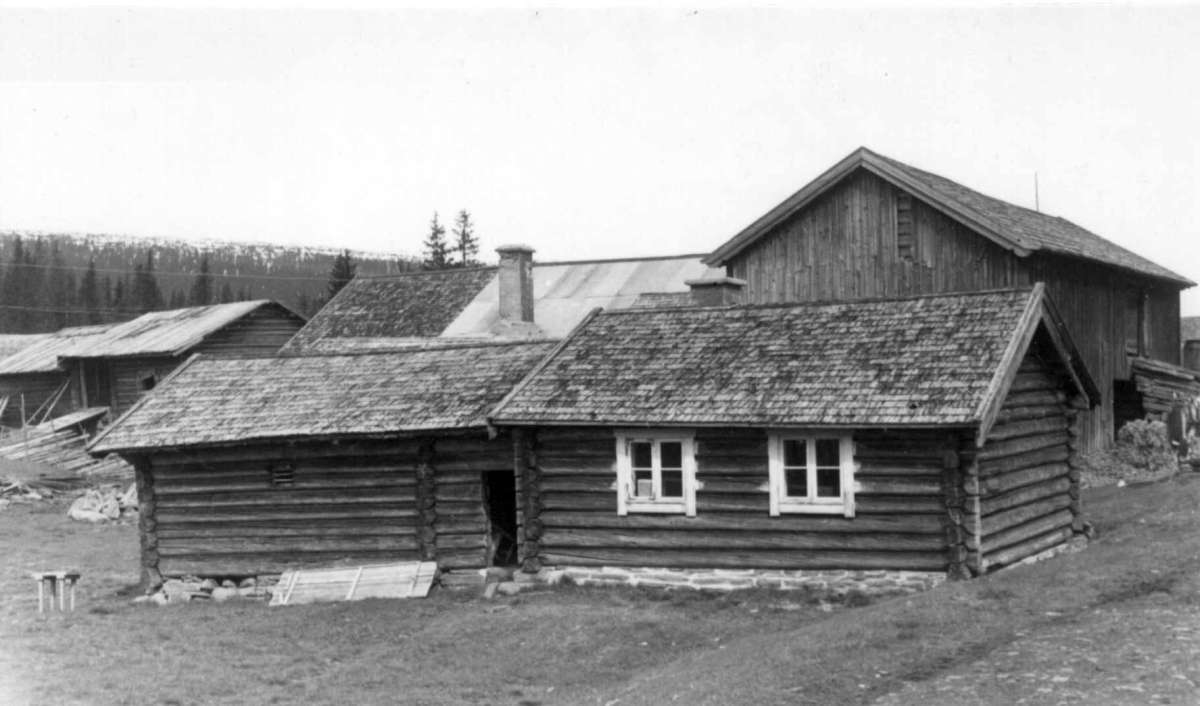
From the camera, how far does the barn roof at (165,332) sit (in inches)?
1850

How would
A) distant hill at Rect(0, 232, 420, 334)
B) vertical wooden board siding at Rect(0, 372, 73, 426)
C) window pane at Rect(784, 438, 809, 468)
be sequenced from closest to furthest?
window pane at Rect(784, 438, 809, 468), vertical wooden board siding at Rect(0, 372, 73, 426), distant hill at Rect(0, 232, 420, 334)

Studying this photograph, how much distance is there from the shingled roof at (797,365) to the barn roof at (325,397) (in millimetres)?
1430

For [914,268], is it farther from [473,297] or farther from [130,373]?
[130,373]

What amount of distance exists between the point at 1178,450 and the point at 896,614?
1742cm

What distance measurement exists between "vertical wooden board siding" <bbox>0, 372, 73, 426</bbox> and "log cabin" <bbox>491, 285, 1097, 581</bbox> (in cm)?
3726

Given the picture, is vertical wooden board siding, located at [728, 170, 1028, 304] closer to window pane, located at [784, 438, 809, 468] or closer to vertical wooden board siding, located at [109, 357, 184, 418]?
window pane, located at [784, 438, 809, 468]

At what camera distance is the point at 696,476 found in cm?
1938

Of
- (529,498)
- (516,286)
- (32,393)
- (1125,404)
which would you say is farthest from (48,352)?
(1125,404)

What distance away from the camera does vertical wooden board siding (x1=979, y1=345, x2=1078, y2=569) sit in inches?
739

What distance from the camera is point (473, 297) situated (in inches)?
1688

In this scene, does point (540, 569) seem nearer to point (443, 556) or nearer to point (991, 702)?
point (443, 556)

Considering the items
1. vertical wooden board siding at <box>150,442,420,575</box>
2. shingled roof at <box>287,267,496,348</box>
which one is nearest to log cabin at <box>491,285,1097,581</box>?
vertical wooden board siding at <box>150,442,420,575</box>

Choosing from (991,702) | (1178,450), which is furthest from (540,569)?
(1178,450)

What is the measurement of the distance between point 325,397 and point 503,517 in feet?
12.7
